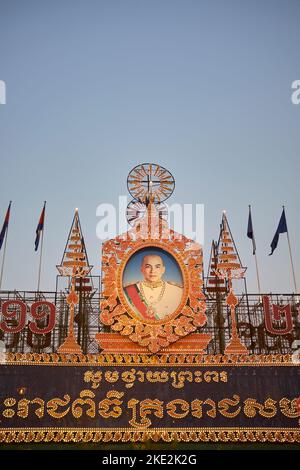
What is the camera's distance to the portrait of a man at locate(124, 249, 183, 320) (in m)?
20.9

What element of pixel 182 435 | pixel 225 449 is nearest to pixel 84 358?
pixel 182 435

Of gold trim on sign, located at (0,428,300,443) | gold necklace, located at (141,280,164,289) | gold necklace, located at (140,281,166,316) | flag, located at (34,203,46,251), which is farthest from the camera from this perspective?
flag, located at (34,203,46,251)

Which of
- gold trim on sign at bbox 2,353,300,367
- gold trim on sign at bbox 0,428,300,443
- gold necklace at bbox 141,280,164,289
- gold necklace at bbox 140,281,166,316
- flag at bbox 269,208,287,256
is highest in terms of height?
flag at bbox 269,208,287,256

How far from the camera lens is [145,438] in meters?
18.5

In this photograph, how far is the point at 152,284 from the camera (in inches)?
840

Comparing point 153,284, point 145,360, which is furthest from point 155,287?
point 145,360

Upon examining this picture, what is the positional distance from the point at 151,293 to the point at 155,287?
33cm

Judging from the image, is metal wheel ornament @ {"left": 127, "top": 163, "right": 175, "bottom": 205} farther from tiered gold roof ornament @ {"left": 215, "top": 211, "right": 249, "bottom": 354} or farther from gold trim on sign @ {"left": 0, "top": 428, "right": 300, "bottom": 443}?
gold trim on sign @ {"left": 0, "top": 428, "right": 300, "bottom": 443}

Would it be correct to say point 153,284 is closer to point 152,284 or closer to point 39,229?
point 152,284

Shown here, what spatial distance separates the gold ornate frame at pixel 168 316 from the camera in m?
20.3

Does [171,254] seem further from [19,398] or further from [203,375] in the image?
[19,398]

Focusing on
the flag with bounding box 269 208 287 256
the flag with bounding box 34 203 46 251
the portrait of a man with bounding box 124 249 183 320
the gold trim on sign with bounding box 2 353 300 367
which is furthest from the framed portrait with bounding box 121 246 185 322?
the flag with bounding box 269 208 287 256

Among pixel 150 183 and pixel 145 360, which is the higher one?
pixel 150 183

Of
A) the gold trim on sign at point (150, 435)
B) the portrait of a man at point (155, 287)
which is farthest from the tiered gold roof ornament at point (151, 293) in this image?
the gold trim on sign at point (150, 435)
